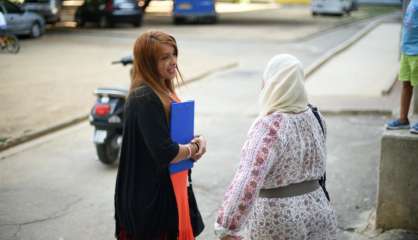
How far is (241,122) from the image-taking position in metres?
8.84

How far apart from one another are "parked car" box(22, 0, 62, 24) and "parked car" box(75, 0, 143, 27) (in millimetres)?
1157

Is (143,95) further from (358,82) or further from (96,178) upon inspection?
(358,82)

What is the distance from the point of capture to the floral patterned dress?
2.58 m

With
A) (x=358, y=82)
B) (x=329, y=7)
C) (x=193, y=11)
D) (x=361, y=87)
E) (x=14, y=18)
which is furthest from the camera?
(x=329, y=7)

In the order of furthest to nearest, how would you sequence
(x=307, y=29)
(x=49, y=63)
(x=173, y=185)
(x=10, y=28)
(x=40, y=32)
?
(x=307, y=29) → (x=40, y=32) → (x=10, y=28) → (x=49, y=63) → (x=173, y=185)

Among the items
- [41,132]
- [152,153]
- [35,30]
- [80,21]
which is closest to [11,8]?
[35,30]

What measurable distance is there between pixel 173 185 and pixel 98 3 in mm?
25595

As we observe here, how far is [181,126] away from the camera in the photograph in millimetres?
2885

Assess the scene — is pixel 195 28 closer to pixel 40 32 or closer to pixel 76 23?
pixel 76 23

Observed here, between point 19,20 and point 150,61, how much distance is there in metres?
19.3

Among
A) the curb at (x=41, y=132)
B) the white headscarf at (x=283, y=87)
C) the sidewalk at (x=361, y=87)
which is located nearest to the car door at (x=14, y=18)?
the sidewalk at (x=361, y=87)

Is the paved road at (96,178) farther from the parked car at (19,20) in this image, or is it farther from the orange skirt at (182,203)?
the parked car at (19,20)

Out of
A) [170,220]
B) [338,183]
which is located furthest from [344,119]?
[170,220]

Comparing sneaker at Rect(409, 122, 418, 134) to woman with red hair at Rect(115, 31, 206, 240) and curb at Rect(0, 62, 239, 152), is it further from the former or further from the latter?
curb at Rect(0, 62, 239, 152)
